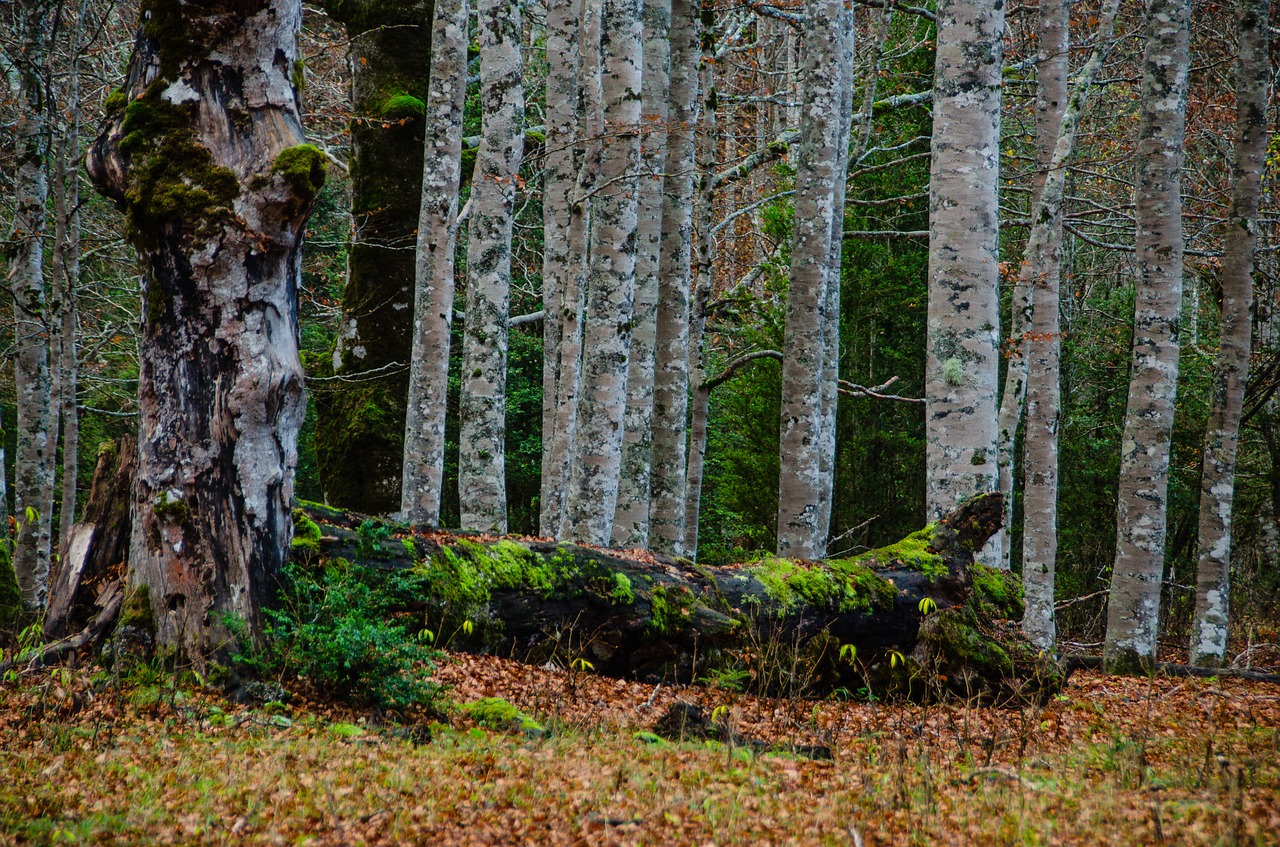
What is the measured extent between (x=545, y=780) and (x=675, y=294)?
27.0 ft

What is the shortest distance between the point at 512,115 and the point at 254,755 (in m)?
8.28

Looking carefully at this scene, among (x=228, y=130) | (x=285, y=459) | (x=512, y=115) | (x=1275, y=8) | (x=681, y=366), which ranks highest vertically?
(x=1275, y=8)

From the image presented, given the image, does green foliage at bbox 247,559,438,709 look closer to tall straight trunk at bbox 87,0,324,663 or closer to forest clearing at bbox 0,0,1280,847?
forest clearing at bbox 0,0,1280,847

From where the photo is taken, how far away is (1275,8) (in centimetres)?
1537

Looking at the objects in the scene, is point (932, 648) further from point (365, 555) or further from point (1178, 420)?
point (1178, 420)

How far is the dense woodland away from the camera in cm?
533

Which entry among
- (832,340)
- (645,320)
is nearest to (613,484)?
(645,320)

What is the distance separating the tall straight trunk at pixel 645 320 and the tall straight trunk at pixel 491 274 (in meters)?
1.52

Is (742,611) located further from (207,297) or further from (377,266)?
(377,266)

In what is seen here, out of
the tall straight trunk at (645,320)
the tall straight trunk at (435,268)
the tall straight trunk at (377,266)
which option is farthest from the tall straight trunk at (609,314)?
the tall straight trunk at (377,266)

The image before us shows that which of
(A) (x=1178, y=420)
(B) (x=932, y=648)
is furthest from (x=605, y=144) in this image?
(A) (x=1178, y=420)

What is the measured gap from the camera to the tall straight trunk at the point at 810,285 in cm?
1048

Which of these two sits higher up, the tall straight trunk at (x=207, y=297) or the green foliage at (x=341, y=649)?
the tall straight trunk at (x=207, y=297)

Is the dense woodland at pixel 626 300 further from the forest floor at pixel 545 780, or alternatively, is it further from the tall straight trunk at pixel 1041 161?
the forest floor at pixel 545 780
